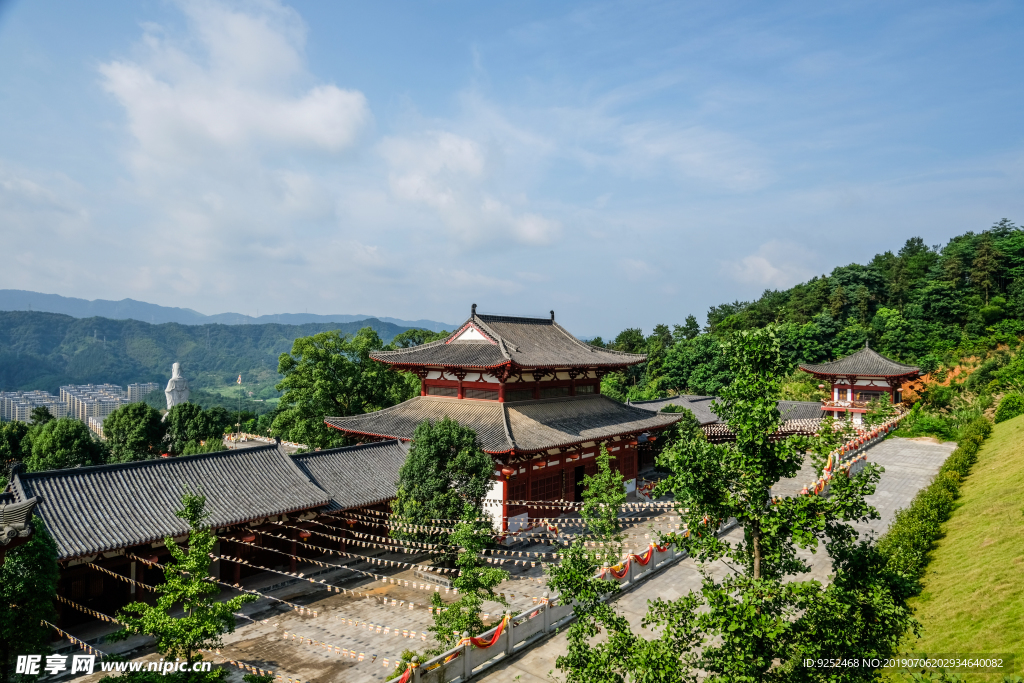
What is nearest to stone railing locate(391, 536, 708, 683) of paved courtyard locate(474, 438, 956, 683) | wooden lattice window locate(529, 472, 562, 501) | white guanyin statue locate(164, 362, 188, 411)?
paved courtyard locate(474, 438, 956, 683)

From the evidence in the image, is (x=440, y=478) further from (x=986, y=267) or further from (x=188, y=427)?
(x=986, y=267)

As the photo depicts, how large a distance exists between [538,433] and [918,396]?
112 feet

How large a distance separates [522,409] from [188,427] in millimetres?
32458

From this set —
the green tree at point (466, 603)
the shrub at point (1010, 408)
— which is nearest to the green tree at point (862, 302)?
the shrub at point (1010, 408)

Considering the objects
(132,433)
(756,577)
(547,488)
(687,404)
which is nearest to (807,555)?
(547,488)

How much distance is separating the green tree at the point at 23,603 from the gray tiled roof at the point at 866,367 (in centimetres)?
4291

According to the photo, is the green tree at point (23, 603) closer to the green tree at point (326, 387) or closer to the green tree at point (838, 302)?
the green tree at point (326, 387)

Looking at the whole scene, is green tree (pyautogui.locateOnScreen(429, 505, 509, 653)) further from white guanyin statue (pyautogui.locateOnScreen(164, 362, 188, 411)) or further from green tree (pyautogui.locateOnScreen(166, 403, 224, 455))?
white guanyin statue (pyautogui.locateOnScreen(164, 362, 188, 411))

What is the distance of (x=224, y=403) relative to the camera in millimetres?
160750

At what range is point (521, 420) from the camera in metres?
24.7

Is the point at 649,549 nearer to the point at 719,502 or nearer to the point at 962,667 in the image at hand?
the point at 962,667

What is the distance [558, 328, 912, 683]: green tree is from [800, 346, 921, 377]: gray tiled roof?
38.7 metres

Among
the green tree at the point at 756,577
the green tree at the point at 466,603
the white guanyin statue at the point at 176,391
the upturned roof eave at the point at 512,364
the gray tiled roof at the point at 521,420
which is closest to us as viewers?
the green tree at the point at 756,577

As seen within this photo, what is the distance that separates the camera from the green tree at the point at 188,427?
4503 cm
